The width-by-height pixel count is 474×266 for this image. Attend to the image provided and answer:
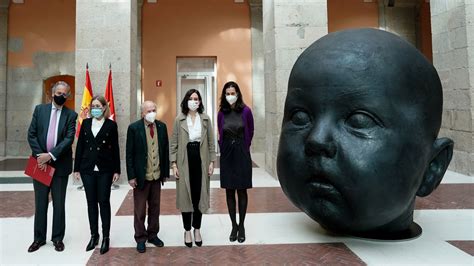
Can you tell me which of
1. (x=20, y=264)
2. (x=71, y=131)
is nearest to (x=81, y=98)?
(x=71, y=131)

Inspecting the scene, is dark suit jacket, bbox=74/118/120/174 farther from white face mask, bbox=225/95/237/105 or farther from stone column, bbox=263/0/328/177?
stone column, bbox=263/0/328/177

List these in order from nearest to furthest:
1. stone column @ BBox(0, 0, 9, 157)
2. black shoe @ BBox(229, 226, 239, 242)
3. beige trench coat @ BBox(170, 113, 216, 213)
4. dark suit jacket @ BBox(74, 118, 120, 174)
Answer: dark suit jacket @ BBox(74, 118, 120, 174)
beige trench coat @ BBox(170, 113, 216, 213)
black shoe @ BBox(229, 226, 239, 242)
stone column @ BBox(0, 0, 9, 157)

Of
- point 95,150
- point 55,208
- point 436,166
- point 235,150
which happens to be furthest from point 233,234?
point 436,166

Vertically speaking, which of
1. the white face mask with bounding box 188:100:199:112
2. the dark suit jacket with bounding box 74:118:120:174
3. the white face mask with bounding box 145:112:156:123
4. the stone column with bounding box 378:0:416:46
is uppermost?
the stone column with bounding box 378:0:416:46

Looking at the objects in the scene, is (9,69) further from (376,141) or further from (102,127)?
(376,141)

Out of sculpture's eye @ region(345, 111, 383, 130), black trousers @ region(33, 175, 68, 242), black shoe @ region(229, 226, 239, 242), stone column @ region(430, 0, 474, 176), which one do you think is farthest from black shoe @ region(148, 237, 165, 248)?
stone column @ region(430, 0, 474, 176)

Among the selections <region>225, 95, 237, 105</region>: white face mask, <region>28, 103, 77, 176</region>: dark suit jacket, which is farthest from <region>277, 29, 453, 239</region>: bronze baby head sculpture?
<region>28, 103, 77, 176</region>: dark suit jacket

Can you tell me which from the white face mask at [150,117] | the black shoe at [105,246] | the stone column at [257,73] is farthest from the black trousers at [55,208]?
the stone column at [257,73]

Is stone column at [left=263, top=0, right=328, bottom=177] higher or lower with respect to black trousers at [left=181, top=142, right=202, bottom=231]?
higher

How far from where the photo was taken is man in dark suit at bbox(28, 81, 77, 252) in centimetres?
412

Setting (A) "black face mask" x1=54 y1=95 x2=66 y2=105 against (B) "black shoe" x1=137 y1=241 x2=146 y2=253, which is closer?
(B) "black shoe" x1=137 y1=241 x2=146 y2=253

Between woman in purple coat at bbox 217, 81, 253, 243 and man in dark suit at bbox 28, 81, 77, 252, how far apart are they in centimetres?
186

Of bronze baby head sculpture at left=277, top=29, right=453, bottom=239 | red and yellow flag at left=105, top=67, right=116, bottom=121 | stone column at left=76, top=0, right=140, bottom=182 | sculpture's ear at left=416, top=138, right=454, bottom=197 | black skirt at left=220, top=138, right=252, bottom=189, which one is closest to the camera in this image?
bronze baby head sculpture at left=277, top=29, right=453, bottom=239

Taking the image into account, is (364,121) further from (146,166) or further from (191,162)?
(146,166)
